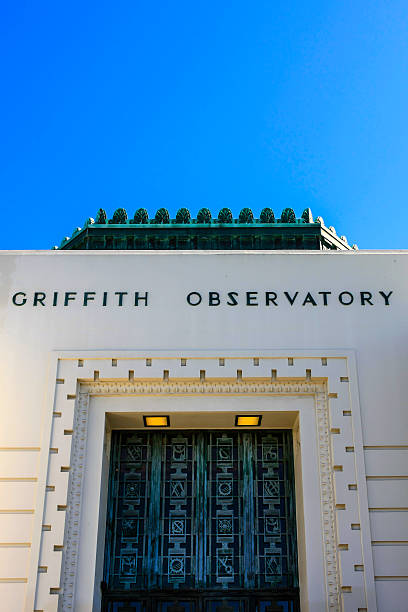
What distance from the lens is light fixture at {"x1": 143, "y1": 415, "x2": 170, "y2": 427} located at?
35.6 ft

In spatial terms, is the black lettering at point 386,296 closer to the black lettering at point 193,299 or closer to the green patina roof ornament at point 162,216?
the black lettering at point 193,299

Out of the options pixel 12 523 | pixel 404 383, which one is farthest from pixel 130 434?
pixel 404 383

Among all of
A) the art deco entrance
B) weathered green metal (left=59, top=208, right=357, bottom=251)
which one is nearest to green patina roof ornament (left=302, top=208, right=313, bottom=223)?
weathered green metal (left=59, top=208, right=357, bottom=251)

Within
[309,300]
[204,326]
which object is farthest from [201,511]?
[309,300]

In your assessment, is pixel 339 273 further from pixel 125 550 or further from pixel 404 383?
pixel 125 550

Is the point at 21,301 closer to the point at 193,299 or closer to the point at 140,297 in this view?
the point at 140,297

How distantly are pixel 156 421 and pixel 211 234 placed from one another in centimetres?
322

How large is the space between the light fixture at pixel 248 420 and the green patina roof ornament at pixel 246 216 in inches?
132

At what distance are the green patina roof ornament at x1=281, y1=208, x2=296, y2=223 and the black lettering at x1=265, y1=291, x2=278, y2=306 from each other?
79.8 inches

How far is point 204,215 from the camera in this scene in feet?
42.3

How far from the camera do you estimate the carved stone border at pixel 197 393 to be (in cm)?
970

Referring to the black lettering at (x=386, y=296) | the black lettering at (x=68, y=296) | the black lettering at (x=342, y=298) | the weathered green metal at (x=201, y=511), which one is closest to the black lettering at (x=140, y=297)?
the black lettering at (x=68, y=296)

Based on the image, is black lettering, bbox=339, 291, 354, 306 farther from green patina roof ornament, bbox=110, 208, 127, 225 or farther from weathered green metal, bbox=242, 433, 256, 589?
green patina roof ornament, bbox=110, 208, 127, 225

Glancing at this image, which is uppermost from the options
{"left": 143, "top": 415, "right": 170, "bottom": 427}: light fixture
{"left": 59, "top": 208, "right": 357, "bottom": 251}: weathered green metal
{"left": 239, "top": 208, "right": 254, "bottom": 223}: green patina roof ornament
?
{"left": 239, "top": 208, "right": 254, "bottom": 223}: green patina roof ornament
